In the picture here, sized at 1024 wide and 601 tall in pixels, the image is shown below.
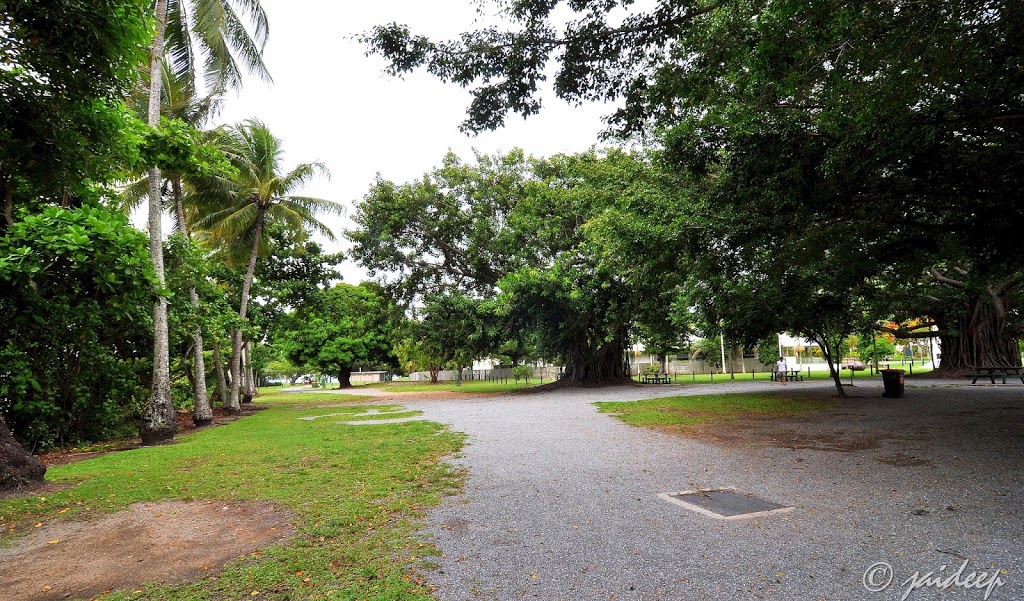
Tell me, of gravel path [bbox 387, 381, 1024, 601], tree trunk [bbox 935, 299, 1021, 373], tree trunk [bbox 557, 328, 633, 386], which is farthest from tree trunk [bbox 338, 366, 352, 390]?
tree trunk [bbox 935, 299, 1021, 373]

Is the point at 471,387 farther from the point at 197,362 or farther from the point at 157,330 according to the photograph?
the point at 157,330

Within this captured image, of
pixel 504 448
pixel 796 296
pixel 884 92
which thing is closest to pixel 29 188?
pixel 504 448

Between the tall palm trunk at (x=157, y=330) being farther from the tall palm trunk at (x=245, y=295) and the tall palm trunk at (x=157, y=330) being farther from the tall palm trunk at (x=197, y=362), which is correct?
the tall palm trunk at (x=245, y=295)

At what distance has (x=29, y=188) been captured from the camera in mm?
6230

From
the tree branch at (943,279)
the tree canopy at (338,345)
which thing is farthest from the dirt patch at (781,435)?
the tree canopy at (338,345)

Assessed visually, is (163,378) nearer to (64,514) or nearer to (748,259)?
(64,514)

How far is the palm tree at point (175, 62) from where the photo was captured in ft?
34.9

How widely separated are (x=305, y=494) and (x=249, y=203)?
50.4 feet

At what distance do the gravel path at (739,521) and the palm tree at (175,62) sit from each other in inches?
281

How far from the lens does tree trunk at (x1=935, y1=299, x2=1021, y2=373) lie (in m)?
21.2

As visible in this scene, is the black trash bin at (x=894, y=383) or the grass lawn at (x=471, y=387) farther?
the grass lawn at (x=471, y=387)

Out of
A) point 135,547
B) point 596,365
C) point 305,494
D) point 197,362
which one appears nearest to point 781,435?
point 305,494

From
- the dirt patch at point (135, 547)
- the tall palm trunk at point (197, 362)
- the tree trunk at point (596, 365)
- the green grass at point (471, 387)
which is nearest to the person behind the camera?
the dirt patch at point (135, 547)

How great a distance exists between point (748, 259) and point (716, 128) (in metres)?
Answer: 3.30
